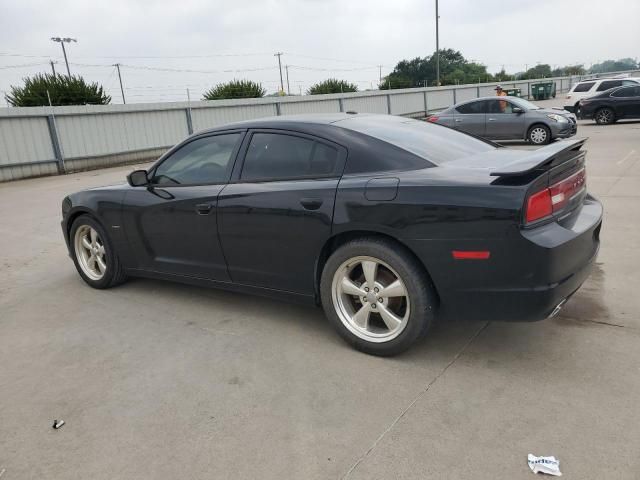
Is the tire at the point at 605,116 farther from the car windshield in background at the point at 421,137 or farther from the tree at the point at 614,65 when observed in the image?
the tree at the point at 614,65

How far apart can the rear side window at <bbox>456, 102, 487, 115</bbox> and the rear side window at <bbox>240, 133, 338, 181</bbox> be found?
12831 mm

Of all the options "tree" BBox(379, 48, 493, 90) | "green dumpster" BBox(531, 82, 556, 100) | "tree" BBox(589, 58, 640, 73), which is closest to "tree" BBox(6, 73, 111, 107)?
"green dumpster" BBox(531, 82, 556, 100)

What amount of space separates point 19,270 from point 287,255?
380 cm

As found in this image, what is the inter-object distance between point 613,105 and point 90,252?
18600 mm

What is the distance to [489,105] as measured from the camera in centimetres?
1511

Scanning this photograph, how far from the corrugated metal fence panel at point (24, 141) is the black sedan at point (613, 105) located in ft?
57.9

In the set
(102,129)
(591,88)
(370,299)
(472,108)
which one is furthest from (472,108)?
(370,299)

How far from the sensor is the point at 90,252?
16.4ft

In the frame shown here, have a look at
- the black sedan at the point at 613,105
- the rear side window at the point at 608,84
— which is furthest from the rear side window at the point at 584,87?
the black sedan at the point at 613,105

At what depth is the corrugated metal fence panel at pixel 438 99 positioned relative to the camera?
105 ft

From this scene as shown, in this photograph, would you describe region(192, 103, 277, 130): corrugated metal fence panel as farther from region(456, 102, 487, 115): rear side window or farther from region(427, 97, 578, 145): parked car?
region(427, 97, 578, 145): parked car

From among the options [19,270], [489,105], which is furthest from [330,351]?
[489,105]

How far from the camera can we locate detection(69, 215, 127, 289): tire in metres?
4.75

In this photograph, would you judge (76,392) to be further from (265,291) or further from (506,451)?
(506,451)
